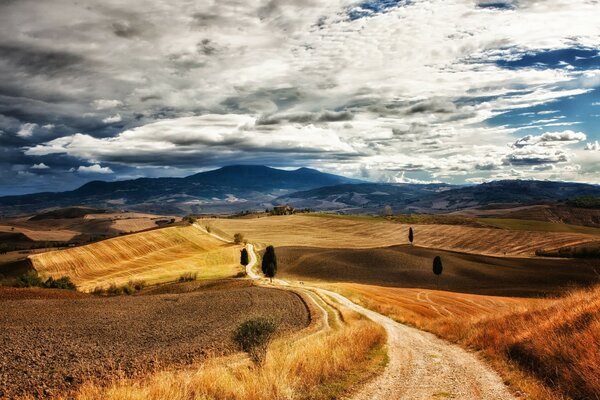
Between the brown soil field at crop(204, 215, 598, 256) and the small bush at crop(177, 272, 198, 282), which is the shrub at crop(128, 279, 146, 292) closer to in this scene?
the small bush at crop(177, 272, 198, 282)

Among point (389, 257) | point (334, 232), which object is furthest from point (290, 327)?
point (334, 232)

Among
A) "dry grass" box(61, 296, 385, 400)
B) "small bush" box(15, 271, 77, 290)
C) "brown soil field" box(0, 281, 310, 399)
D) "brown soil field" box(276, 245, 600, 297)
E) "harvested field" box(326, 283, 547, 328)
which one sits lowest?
"brown soil field" box(276, 245, 600, 297)

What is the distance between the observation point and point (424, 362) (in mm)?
19984

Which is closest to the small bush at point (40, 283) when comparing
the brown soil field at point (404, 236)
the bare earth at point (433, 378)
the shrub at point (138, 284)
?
the shrub at point (138, 284)

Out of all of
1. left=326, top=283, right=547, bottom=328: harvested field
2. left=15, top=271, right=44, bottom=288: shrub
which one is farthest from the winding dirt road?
left=15, top=271, right=44, bottom=288: shrub

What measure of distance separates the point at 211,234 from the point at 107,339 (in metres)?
107

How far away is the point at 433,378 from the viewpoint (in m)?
16.7

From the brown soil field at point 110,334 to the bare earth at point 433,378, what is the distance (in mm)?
10492

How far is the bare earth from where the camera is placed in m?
14.4

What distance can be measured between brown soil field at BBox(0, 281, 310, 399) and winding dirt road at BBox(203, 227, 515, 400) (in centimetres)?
1055

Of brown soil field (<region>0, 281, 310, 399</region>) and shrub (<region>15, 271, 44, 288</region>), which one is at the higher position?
brown soil field (<region>0, 281, 310, 399</region>)

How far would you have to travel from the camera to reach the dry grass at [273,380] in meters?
12.7

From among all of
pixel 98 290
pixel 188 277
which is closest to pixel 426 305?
pixel 188 277

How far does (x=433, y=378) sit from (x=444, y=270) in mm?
92822
